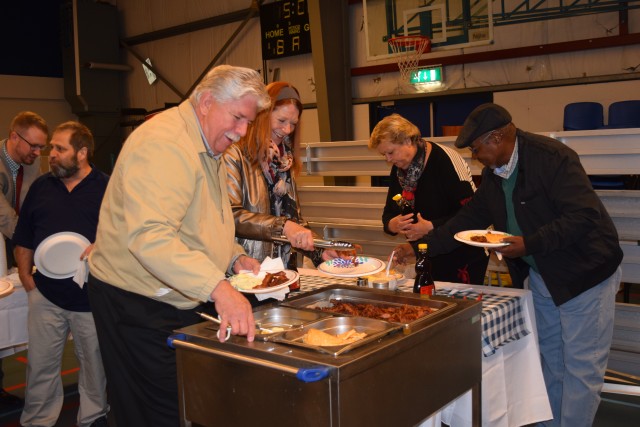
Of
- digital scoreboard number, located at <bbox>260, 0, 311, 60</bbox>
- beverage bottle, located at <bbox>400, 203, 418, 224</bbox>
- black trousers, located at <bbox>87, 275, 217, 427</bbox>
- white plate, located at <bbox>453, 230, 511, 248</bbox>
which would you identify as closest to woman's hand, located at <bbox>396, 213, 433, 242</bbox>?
beverage bottle, located at <bbox>400, 203, 418, 224</bbox>

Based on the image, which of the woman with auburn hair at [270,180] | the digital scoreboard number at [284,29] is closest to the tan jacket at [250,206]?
the woman with auburn hair at [270,180]

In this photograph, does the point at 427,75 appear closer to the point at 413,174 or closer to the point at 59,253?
the point at 413,174

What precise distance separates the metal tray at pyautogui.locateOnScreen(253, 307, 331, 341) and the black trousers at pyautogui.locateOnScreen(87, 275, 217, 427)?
0.87 feet

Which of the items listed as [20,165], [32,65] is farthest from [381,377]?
[32,65]

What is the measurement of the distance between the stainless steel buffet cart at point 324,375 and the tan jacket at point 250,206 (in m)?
0.50

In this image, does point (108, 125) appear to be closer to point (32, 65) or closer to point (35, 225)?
point (32, 65)

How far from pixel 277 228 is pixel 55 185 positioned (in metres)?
1.51

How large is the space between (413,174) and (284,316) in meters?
1.56

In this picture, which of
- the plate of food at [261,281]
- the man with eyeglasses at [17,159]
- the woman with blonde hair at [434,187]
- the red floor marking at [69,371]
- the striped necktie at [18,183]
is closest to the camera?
the plate of food at [261,281]

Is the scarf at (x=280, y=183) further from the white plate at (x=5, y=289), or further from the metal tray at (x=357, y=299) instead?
the white plate at (x=5, y=289)

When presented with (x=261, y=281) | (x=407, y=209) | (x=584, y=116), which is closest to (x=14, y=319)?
(x=261, y=281)

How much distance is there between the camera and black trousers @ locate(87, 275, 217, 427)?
78.3 inches

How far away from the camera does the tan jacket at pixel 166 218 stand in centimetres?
172

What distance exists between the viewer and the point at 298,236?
2.52 meters
